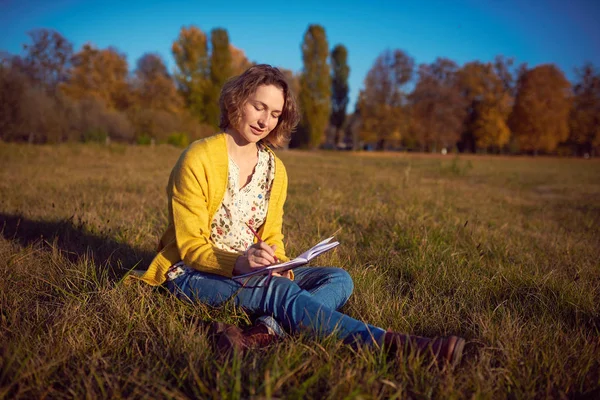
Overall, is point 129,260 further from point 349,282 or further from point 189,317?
point 349,282

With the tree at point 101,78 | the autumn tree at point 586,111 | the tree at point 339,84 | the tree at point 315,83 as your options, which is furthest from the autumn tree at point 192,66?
the autumn tree at point 586,111

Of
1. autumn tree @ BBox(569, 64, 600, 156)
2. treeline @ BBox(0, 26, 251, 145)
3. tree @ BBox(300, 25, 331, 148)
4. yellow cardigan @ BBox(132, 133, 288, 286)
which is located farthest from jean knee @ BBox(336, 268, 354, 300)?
autumn tree @ BBox(569, 64, 600, 156)

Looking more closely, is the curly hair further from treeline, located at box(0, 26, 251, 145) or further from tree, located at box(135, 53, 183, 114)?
tree, located at box(135, 53, 183, 114)

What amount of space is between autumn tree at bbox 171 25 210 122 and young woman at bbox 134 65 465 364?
29982mm

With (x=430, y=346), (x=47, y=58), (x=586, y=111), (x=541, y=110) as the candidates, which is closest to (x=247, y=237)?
(x=430, y=346)

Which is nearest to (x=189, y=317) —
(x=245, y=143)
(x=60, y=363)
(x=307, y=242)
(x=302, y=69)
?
(x=60, y=363)

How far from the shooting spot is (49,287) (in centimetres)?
226

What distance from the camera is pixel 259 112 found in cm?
219

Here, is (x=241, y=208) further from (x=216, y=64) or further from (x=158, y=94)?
(x=158, y=94)

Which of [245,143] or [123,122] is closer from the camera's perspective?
[245,143]

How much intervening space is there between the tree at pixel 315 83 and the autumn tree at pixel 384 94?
175 inches

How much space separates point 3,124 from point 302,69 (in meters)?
27.7

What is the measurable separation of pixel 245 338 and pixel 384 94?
3951 cm

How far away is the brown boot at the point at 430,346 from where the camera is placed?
58.9 inches
